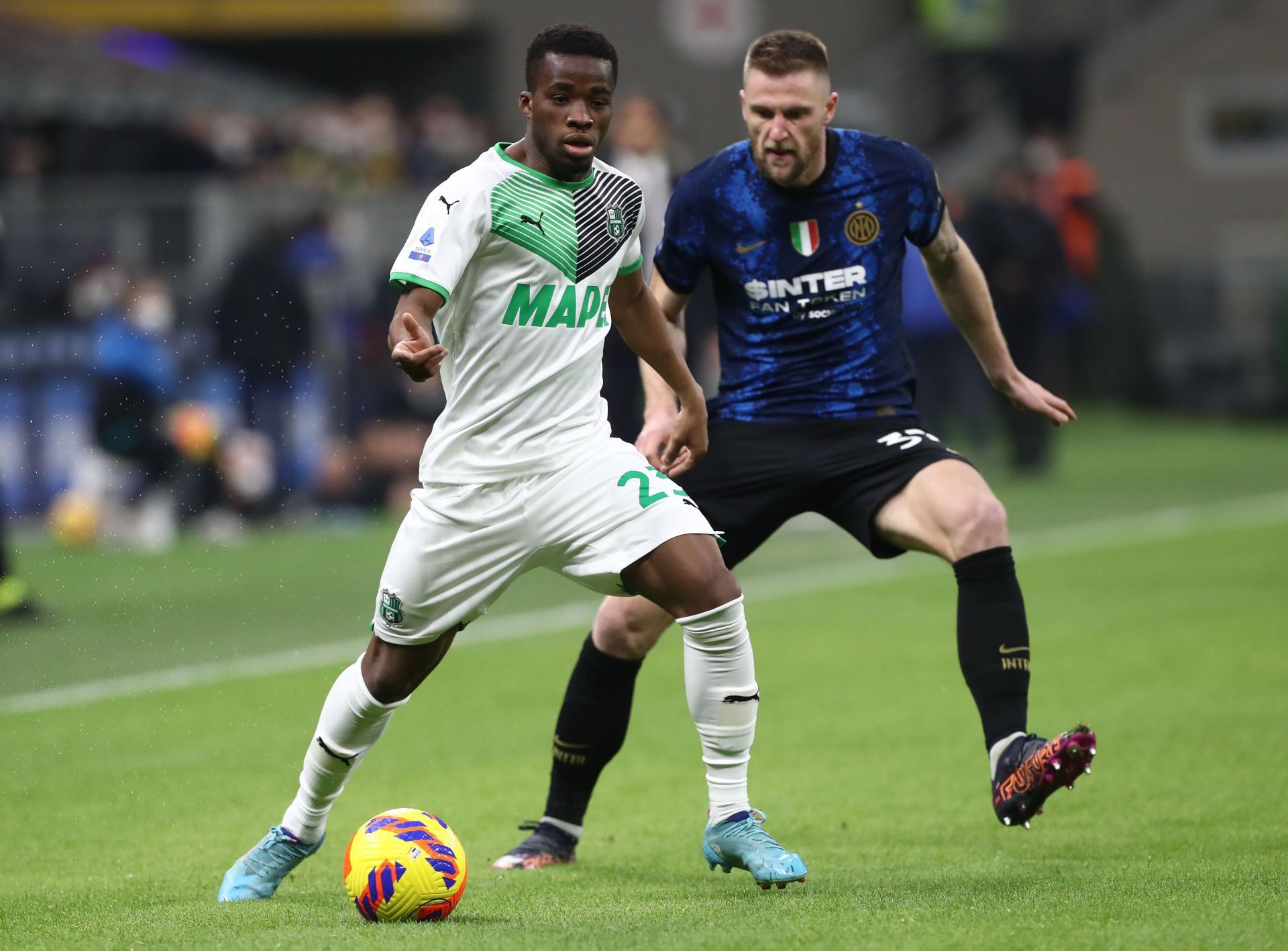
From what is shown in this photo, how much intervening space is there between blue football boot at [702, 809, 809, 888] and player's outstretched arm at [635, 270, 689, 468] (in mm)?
1245

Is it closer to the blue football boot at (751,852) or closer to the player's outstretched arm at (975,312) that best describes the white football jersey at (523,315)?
the blue football boot at (751,852)

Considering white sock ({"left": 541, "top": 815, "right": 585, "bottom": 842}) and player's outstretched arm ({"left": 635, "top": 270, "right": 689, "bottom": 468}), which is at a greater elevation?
player's outstretched arm ({"left": 635, "top": 270, "right": 689, "bottom": 468})

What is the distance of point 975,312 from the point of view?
639cm

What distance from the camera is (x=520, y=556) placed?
540 centimetres

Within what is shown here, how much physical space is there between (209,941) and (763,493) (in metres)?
2.33

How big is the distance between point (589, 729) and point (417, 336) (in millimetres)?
1910

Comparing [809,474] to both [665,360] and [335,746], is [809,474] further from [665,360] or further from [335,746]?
[335,746]

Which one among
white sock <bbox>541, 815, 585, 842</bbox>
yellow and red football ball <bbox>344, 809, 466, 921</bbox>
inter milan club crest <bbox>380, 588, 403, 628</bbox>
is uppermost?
inter milan club crest <bbox>380, 588, 403, 628</bbox>

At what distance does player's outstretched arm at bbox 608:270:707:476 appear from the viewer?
5.72 m

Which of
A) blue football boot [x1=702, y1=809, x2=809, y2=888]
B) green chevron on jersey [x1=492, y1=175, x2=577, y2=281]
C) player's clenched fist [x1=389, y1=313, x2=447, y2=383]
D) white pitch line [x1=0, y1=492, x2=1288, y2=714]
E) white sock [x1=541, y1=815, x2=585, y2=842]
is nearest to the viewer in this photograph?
player's clenched fist [x1=389, y1=313, x2=447, y2=383]

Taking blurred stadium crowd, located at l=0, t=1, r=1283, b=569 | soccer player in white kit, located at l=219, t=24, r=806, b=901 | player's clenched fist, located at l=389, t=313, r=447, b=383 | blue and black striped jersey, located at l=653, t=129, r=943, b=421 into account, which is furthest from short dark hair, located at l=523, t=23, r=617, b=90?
blurred stadium crowd, located at l=0, t=1, r=1283, b=569

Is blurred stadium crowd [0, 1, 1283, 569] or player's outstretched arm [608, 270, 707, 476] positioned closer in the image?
player's outstretched arm [608, 270, 707, 476]

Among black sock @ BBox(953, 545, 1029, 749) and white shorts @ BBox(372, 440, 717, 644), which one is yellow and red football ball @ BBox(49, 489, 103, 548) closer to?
white shorts @ BBox(372, 440, 717, 644)

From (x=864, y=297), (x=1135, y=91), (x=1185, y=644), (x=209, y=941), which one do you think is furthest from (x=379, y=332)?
(x=1135, y=91)
